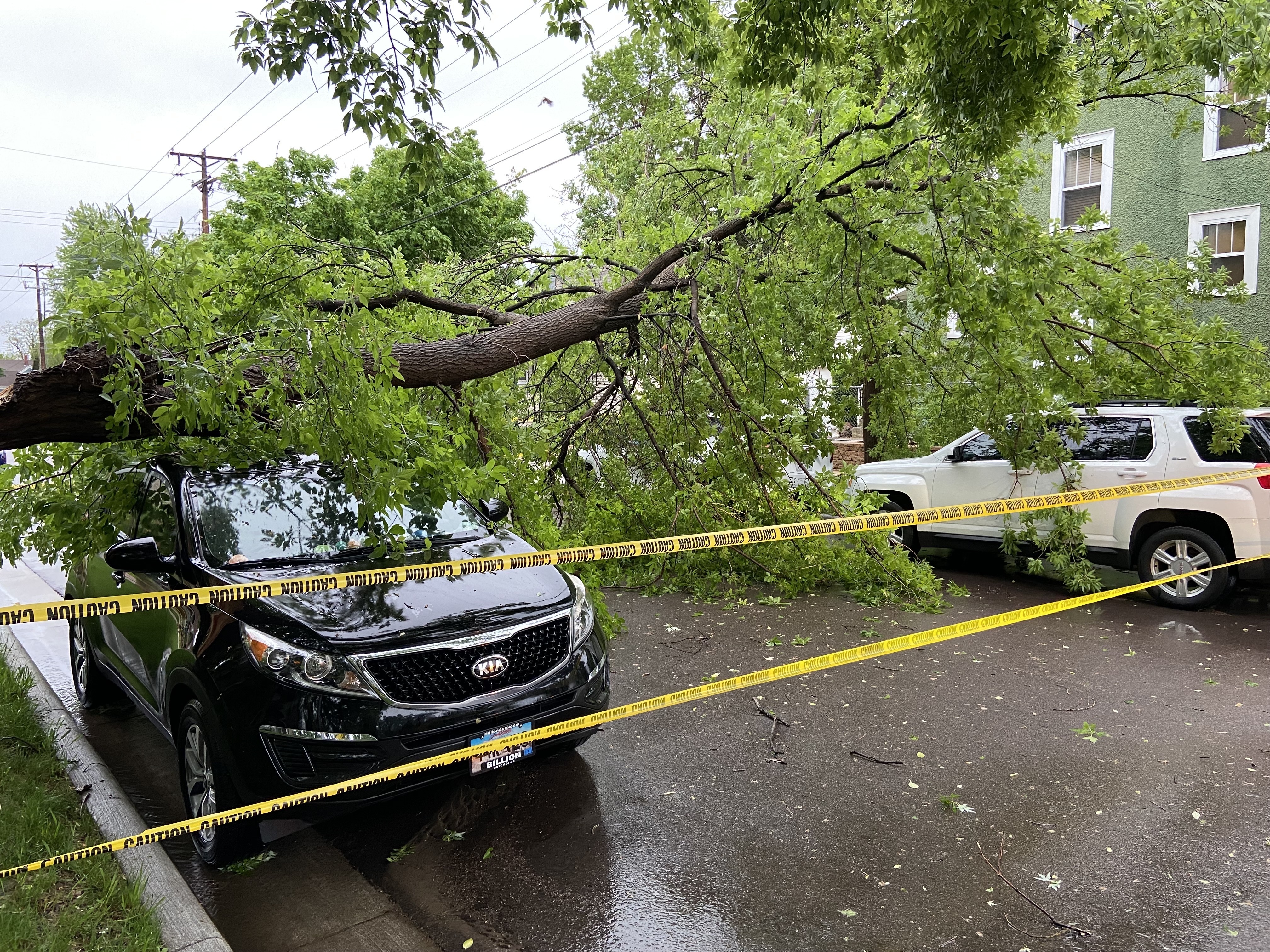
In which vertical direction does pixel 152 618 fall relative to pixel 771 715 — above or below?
above

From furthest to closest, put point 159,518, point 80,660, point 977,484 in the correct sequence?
1. point 977,484
2. point 80,660
3. point 159,518

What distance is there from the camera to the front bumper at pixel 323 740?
3.47 meters

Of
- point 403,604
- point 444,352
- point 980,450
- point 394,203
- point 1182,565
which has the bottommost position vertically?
point 1182,565

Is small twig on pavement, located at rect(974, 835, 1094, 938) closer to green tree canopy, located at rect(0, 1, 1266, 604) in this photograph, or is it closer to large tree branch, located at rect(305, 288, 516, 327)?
green tree canopy, located at rect(0, 1, 1266, 604)

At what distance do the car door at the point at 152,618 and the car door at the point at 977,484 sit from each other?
7505mm

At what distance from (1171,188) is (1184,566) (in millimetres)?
10431

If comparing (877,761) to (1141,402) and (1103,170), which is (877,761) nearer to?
(1141,402)

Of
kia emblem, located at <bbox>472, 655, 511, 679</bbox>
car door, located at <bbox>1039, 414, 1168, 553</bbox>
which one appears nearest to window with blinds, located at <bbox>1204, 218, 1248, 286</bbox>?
car door, located at <bbox>1039, 414, 1168, 553</bbox>

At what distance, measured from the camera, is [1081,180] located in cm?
1614

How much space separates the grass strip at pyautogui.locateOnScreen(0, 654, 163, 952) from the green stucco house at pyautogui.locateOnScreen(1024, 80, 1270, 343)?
49.4ft

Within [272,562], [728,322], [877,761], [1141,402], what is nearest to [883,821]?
[877,761]

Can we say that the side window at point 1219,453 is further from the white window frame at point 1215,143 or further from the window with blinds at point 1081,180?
the window with blinds at point 1081,180

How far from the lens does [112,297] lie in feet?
11.7

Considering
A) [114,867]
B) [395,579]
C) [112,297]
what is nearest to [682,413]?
[395,579]
